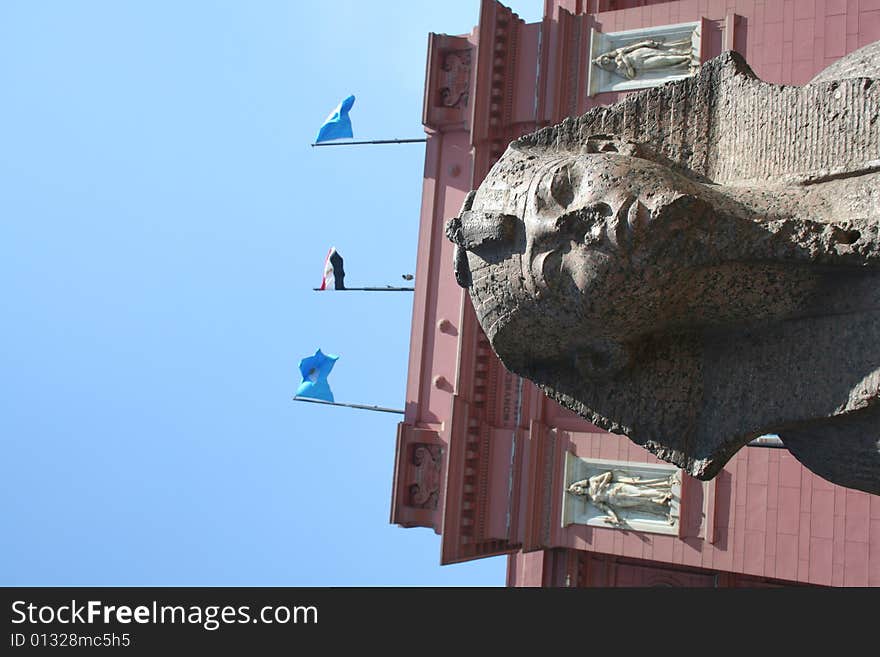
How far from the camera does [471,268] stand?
12.8ft

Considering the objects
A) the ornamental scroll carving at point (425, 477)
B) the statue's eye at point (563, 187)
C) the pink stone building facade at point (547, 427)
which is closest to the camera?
the statue's eye at point (563, 187)

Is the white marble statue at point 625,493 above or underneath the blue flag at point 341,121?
underneath

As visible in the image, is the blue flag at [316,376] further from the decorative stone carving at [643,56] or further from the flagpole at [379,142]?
the decorative stone carving at [643,56]

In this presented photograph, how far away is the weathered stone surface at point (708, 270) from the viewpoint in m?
3.36

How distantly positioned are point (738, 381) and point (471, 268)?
50.5 inches

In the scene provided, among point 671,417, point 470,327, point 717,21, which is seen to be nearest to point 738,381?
point 671,417

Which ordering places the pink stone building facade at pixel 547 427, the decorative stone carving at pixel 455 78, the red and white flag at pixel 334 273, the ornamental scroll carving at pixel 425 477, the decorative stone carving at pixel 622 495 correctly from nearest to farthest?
the pink stone building facade at pixel 547 427 < the decorative stone carving at pixel 622 495 < the ornamental scroll carving at pixel 425 477 < the decorative stone carving at pixel 455 78 < the red and white flag at pixel 334 273

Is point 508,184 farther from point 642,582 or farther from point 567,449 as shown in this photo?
point 642,582

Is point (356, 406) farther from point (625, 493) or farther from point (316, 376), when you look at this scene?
point (625, 493)

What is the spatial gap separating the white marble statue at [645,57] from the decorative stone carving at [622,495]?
21.0ft

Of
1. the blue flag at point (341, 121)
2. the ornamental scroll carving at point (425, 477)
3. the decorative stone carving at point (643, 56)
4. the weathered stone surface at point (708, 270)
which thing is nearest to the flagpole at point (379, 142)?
the blue flag at point (341, 121)

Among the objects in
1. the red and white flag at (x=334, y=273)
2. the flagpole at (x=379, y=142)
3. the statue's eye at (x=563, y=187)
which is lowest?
the statue's eye at (x=563, y=187)

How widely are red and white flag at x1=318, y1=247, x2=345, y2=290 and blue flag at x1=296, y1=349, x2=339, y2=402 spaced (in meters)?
1.35

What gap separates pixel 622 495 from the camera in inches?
509
